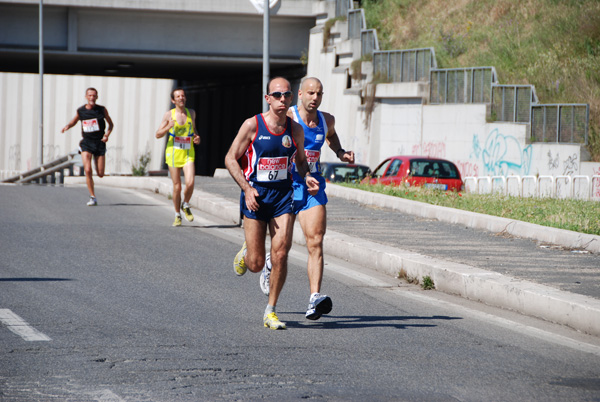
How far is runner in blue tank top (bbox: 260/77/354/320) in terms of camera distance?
780cm

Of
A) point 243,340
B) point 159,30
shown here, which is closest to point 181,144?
point 243,340

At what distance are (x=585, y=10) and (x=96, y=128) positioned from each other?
1847 centimetres

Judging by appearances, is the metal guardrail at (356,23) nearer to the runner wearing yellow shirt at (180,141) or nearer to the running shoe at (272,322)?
the runner wearing yellow shirt at (180,141)

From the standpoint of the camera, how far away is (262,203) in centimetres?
741

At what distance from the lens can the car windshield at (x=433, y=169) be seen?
22547 mm

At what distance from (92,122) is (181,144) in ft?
13.6

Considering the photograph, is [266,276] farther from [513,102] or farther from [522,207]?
[513,102]

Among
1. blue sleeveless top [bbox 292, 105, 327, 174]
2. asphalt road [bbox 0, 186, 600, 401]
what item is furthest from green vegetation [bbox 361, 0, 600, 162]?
blue sleeveless top [bbox 292, 105, 327, 174]

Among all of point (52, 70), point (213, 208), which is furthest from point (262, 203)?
point (52, 70)

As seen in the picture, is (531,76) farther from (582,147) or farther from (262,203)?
(262,203)

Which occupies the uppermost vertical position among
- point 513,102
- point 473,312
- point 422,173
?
point 513,102

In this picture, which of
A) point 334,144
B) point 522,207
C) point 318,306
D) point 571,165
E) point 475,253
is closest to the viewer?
point 318,306

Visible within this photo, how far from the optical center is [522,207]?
16.3 meters

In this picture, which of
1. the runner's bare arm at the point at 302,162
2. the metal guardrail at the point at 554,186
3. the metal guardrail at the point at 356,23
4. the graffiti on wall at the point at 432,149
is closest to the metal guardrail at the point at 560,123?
the metal guardrail at the point at 554,186
